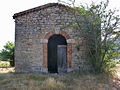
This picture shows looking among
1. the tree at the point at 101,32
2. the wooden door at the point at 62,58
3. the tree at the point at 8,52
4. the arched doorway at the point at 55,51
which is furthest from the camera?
the tree at the point at 8,52

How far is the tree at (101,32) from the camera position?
8.27 meters

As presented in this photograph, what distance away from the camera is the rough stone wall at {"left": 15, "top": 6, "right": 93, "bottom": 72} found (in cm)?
973

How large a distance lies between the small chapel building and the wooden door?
1.18 ft

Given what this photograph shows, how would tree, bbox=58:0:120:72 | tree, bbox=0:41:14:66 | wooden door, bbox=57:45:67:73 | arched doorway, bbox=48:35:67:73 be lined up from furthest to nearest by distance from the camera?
tree, bbox=0:41:14:66, arched doorway, bbox=48:35:67:73, wooden door, bbox=57:45:67:73, tree, bbox=58:0:120:72

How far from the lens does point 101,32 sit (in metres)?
8.51

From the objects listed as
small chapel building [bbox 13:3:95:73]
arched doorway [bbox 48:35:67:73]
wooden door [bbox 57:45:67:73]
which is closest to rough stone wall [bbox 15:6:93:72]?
small chapel building [bbox 13:3:95:73]

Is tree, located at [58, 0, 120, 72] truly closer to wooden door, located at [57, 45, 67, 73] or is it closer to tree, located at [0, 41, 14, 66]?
wooden door, located at [57, 45, 67, 73]

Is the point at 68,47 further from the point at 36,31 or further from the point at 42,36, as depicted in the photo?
the point at 36,31

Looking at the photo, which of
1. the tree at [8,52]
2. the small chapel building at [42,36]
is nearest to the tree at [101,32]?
the small chapel building at [42,36]

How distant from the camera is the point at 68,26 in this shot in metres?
9.72

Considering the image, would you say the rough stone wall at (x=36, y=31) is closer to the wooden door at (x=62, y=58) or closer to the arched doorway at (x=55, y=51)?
the wooden door at (x=62, y=58)

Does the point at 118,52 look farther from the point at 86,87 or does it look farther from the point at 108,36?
the point at 86,87

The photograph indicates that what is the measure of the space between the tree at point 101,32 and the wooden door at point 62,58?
2063mm

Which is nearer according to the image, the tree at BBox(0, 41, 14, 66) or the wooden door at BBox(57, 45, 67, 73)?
the wooden door at BBox(57, 45, 67, 73)
